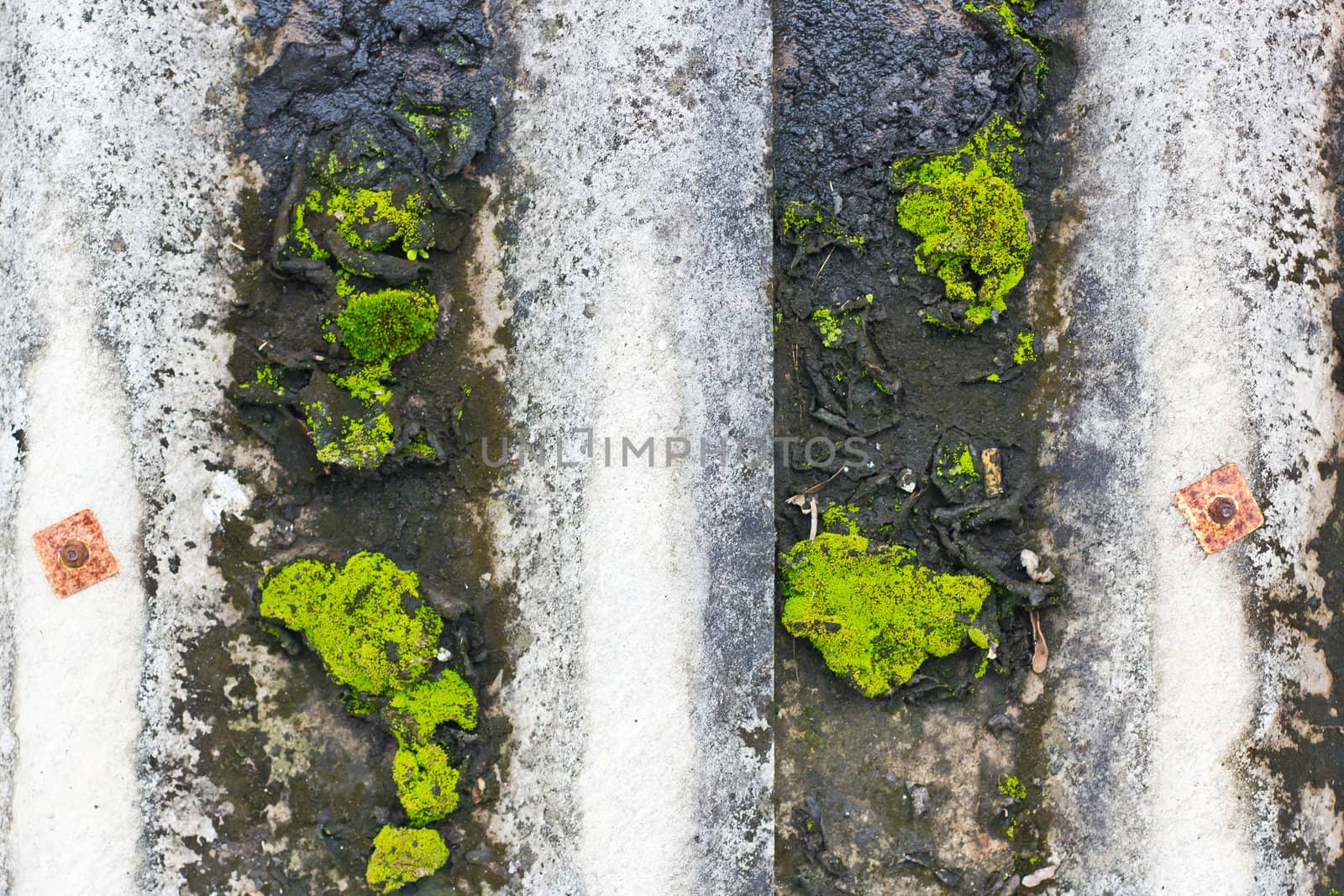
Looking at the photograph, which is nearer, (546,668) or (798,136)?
(546,668)

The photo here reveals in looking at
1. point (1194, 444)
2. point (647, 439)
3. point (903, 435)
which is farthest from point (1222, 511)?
point (647, 439)

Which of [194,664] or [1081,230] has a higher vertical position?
[1081,230]

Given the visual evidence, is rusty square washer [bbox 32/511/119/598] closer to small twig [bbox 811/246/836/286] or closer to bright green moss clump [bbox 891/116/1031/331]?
small twig [bbox 811/246/836/286]

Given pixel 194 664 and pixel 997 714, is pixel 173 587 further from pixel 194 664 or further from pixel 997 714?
pixel 997 714

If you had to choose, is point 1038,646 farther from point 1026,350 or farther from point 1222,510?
point 1026,350

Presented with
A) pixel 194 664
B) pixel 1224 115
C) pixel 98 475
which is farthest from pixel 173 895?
pixel 1224 115

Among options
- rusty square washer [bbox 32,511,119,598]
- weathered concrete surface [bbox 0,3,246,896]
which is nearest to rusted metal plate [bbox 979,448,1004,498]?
weathered concrete surface [bbox 0,3,246,896]

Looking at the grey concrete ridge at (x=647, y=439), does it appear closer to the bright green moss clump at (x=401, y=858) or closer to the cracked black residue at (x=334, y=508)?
the cracked black residue at (x=334, y=508)
